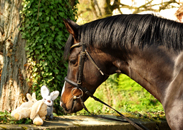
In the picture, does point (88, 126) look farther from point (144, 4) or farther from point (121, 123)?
point (144, 4)

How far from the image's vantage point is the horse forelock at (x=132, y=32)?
1976mm

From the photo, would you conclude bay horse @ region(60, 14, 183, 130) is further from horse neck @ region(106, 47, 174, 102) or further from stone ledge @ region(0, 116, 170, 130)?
stone ledge @ region(0, 116, 170, 130)

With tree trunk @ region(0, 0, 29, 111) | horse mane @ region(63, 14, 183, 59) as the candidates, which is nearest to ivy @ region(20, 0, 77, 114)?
tree trunk @ region(0, 0, 29, 111)

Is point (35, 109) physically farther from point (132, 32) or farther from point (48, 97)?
point (132, 32)

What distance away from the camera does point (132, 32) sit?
212 cm

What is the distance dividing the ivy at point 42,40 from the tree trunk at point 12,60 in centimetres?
14

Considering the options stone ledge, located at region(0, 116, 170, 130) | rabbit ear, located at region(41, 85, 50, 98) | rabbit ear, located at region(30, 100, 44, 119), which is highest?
rabbit ear, located at region(41, 85, 50, 98)

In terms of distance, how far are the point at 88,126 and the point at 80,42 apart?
4.42ft

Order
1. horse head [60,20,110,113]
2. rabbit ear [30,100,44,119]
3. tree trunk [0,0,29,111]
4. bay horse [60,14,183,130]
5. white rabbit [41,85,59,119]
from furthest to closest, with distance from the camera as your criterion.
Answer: tree trunk [0,0,29,111] → white rabbit [41,85,59,119] → rabbit ear [30,100,44,119] → horse head [60,20,110,113] → bay horse [60,14,183,130]

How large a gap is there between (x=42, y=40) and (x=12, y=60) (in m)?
0.73

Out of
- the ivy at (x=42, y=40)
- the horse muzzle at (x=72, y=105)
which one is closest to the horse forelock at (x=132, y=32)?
the horse muzzle at (x=72, y=105)

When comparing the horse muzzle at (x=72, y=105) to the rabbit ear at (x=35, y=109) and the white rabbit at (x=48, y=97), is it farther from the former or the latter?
the white rabbit at (x=48, y=97)

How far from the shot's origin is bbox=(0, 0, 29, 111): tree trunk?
416 centimetres

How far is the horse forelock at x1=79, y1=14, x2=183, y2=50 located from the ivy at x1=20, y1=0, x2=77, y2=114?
197 centimetres
